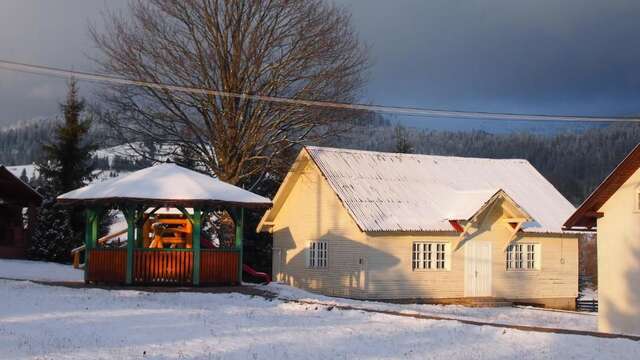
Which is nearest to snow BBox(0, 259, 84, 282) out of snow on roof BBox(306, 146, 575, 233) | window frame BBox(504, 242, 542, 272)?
snow on roof BBox(306, 146, 575, 233)

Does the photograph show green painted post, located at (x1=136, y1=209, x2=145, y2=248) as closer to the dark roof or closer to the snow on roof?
the snow on roof

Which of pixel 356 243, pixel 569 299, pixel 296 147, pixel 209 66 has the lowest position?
pixel 569 299

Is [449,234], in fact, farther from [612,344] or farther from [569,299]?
[612,344]

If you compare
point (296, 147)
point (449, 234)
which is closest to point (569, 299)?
point (449, 234)

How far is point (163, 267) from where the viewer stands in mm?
24141

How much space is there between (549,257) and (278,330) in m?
19.8

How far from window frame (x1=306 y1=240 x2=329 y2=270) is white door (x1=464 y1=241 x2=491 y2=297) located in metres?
5.13

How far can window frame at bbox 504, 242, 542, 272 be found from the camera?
3203 cm

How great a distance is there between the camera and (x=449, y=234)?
30422 mm

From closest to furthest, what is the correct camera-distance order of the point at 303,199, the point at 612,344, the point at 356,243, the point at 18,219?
the point at 612,344 → the point at 356,243 → the point at 303,199 → the point at 18,219

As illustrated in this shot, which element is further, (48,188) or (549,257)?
(48,188)

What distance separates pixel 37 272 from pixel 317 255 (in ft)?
34.3

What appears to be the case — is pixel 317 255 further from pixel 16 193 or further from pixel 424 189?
pixel 16 193

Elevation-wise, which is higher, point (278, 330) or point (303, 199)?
point (303, 199)
